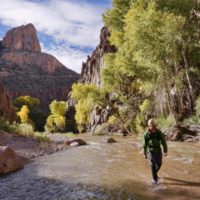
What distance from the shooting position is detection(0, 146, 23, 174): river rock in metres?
14.0

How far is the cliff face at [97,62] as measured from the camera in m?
80.6

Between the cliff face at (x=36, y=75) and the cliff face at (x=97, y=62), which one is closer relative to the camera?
the cliff face at (x=97, y=62)

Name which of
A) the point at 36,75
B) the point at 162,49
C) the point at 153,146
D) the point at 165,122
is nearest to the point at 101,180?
the point at 153,146

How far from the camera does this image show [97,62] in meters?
89.9

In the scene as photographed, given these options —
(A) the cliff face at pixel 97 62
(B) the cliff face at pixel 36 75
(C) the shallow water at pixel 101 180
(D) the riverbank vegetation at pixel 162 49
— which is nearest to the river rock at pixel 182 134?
(D) the riverbank vegetation at pixel 162 49

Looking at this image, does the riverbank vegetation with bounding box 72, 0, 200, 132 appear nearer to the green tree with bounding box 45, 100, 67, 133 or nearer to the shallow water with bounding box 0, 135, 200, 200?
the shallow water with bounding box 0, 135, 200, 200

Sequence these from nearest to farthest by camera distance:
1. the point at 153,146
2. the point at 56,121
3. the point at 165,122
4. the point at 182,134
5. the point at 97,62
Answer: the point at 153,146, the point at 182,134, the point at 165,122, the point at 56,121, the point at 97,62

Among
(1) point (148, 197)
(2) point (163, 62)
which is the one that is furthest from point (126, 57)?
(1) point (148, 197)

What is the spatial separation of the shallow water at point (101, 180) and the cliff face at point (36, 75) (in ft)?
334

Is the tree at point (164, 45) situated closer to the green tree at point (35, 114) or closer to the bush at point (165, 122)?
the bush at point (165, 122)

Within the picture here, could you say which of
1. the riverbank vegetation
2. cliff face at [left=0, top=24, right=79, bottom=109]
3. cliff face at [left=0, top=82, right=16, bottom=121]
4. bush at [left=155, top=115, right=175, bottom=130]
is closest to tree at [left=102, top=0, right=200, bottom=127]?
the riverbank vegetation

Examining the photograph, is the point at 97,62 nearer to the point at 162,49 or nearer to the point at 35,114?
the point at 35,114

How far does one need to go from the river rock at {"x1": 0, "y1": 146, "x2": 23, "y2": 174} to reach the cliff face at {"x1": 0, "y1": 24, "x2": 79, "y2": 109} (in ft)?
336

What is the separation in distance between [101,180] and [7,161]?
12.5ft
